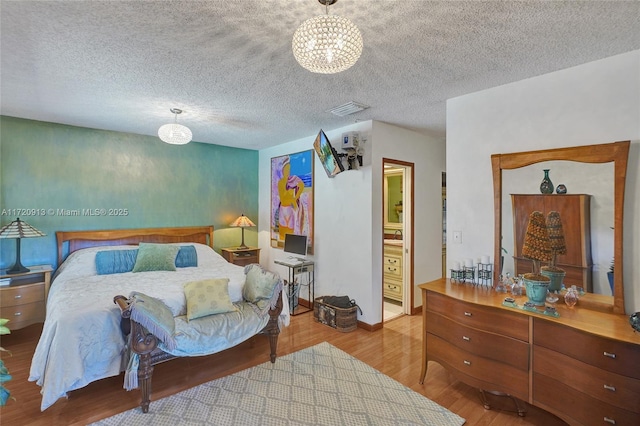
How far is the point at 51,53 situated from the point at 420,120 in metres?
3.42

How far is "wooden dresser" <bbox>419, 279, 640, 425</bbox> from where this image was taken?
1654 mm

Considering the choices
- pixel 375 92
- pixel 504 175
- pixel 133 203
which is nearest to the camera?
pixel 504 175

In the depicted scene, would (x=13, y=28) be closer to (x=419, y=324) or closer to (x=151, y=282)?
(x=151, y=282)

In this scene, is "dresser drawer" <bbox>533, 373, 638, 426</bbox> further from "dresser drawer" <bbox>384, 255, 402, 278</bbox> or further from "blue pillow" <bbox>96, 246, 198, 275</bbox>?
"blue pillow" <bbox>96, 246, 198, 275</bbox>

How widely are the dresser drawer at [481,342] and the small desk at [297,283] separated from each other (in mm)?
2172

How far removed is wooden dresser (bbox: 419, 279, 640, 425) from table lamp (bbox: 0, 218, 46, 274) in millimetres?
4209

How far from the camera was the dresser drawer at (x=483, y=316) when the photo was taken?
6.65 feet

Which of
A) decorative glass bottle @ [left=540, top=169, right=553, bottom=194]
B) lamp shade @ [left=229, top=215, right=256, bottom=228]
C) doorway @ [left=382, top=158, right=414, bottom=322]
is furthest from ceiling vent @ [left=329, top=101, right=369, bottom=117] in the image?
lamp shade @ [left=229, top=215, right=256, bottom=228]

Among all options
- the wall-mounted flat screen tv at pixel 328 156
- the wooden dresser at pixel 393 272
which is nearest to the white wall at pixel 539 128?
the wall-mounted flat screen tv at pixel 328 156

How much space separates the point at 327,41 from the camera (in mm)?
1359

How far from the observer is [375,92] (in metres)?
2.77

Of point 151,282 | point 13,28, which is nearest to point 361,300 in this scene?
point 151,282

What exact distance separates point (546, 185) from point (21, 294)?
519 cm

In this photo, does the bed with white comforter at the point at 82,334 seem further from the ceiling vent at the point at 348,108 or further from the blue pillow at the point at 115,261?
the ceiling vent at the point at 348,108
